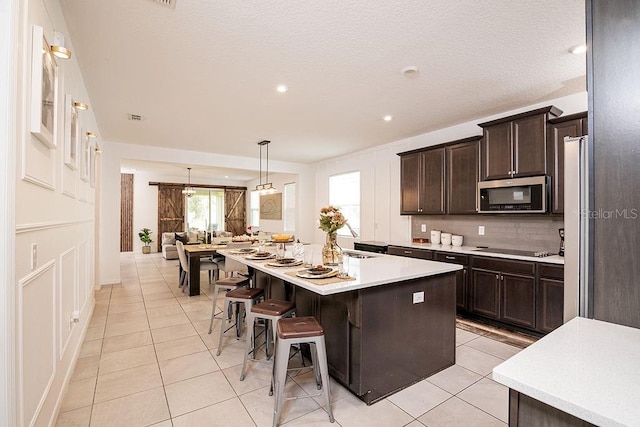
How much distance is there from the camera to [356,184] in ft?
22.0

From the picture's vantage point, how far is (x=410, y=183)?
493cm

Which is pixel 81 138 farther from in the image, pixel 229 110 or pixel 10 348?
pixel 10 348

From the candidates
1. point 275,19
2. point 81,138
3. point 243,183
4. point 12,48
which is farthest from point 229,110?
point 243,183

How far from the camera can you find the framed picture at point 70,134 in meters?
2.25

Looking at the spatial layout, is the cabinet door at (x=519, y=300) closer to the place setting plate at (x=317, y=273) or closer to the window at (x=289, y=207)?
the place setting plate at (x=317, y=273)

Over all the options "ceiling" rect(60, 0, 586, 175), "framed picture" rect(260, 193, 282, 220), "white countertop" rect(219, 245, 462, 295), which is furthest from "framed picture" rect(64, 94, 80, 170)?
"framed picture" rect(260, 193, 282, 220)

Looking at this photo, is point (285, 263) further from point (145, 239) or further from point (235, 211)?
point (235, 211)

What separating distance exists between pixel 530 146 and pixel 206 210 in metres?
10.3

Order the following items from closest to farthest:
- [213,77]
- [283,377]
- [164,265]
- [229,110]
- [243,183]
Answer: [283,377]
[213,77]
[229,110]
[164,265]
[243,183]

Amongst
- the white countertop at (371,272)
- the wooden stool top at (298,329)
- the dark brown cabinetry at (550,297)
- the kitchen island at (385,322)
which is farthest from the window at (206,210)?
the dark brown cabinetry at (550,297)

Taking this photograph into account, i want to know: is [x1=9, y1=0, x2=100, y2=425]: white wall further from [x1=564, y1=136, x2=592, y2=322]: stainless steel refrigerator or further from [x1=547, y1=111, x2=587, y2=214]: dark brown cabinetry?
[x1=547, y1=111, x2=587, y2=214]: dark brown cabinetry

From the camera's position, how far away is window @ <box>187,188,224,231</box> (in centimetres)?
1102

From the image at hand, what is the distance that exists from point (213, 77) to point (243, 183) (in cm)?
909

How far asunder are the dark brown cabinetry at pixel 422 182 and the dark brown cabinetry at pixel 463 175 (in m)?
0.13
